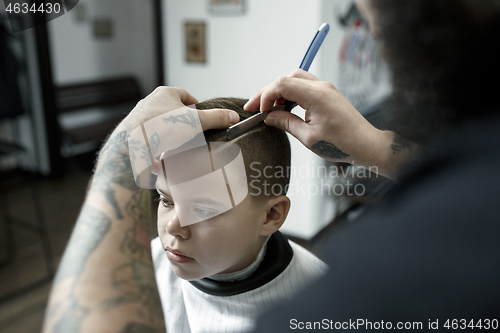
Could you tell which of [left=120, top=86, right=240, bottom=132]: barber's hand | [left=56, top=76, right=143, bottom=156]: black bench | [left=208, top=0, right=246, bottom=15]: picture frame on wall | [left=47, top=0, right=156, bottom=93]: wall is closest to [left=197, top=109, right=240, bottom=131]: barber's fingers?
[left=120, top=86, right=240, bottom=132]: barber's hand

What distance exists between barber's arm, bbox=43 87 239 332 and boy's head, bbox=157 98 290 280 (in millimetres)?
198

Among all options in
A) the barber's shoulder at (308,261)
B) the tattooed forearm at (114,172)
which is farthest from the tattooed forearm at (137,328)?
the barber's shoulder at (308,261)

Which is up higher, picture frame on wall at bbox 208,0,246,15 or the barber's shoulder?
picture frame on wall at bbox 208,0,246,15

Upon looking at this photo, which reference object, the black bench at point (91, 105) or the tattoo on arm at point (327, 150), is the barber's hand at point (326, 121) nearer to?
the tattoo on arm at point (327, 150)

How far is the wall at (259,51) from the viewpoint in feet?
7.57

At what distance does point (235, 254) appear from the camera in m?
0.87

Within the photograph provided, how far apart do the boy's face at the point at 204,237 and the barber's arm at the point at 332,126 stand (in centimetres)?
22

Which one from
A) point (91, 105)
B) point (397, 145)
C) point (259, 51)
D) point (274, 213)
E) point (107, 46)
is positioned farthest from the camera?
point (107, 46)

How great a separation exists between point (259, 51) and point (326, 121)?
1.80 m

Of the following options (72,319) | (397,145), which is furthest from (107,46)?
(72,319)

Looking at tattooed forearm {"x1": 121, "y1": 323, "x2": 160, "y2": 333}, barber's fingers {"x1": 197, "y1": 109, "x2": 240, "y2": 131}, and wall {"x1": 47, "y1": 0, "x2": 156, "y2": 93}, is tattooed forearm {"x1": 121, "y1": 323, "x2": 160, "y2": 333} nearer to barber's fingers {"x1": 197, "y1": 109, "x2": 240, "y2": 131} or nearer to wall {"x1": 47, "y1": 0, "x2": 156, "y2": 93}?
barber's fingers {"x1": 197, "y1": 109, "x2": 240, "y2": 131}

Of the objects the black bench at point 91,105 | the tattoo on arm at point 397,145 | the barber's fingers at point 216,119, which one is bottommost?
the black bench at point 91,105

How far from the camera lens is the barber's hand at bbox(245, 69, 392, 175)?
729 millimetres

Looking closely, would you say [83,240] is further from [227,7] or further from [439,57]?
[227,7]
